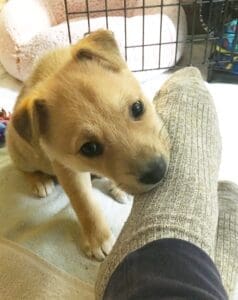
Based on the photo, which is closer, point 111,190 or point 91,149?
point 91,149

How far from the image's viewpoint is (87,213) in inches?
54.5

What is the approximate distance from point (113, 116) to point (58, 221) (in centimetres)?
59

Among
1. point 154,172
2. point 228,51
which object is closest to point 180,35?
point 228,51

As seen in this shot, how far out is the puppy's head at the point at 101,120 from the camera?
1036mm

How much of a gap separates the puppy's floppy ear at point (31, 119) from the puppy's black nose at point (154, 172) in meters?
0.32

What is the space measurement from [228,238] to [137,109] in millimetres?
486

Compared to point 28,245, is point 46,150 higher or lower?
higher

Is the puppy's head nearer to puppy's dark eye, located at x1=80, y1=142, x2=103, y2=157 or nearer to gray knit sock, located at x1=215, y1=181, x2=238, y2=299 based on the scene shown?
puppy's dark eye, located at x1=80, y1=142, x2=103, y2=157

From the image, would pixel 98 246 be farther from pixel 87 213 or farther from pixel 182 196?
pixel 182 196

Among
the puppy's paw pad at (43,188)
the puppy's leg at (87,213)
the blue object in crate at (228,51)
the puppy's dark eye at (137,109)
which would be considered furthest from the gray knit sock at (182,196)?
the blue object in crate at (228,51)

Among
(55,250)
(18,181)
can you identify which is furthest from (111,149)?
(18,181)

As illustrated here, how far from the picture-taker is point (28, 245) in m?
1.41

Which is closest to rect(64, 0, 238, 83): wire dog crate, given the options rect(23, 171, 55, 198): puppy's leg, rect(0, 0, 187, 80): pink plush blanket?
rect(0, 0, 187, 80): pink plush blanket

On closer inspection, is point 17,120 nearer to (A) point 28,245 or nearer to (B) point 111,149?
Result: (B) point 111,149
